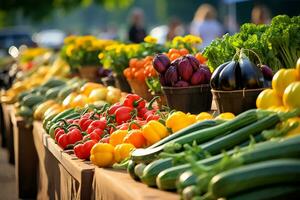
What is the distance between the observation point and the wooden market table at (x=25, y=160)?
28.7ft

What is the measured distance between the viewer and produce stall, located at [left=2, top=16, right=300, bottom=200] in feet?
10.3

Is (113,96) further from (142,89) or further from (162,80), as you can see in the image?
(162,80)

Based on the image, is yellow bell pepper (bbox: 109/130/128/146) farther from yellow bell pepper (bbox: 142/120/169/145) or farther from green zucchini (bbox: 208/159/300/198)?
green zucchini (bbox: 208/159/300/198)

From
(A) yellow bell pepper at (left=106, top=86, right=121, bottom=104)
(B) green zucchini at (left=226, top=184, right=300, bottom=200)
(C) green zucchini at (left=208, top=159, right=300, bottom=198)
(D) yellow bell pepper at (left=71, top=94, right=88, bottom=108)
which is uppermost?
(C) green zucchini at (left=208, top=159, right=300, bottom=198)

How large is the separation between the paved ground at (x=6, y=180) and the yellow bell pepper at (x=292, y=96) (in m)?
5.55

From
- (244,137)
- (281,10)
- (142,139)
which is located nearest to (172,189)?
(244,137)

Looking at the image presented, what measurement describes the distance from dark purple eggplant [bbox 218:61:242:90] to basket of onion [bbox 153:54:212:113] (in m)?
0.78

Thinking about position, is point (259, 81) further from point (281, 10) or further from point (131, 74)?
point (281, 10)

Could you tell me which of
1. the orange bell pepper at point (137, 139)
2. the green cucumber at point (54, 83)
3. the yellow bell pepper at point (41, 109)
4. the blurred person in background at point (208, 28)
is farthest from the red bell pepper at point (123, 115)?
the blurred person in background at point (208, 28)

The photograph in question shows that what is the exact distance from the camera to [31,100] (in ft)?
29.3

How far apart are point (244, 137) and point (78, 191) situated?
154 cm

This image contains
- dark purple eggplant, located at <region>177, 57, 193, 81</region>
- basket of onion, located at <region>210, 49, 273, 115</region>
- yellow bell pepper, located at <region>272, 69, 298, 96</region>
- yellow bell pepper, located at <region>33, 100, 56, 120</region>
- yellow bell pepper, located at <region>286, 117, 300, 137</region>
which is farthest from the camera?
yellow bell pepper, located at <region>33, 100, 56, 120</region>

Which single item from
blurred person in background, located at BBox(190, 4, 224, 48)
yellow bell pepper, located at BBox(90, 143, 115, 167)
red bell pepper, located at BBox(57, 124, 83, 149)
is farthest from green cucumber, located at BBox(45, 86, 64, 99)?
blurred person in background, located at BBox(190, 4, 224, 48)

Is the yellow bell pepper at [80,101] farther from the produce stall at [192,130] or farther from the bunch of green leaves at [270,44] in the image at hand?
the bunch of green leaves at [270,44]
